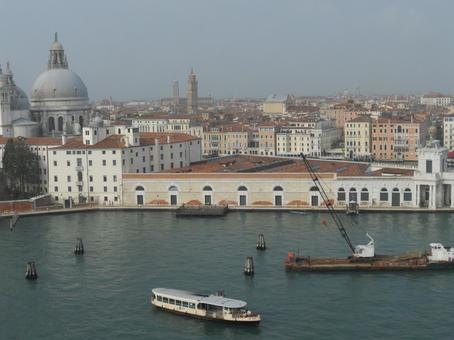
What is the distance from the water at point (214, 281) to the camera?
14.2 meters

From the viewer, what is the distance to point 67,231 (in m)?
23.7

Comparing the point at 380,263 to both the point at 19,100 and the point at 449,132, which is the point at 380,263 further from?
the point at 449,132

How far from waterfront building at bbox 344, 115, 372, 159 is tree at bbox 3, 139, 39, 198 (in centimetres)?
2175

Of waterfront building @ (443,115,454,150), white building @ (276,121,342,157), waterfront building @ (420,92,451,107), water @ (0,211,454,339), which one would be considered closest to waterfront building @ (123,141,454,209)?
water @ (0,211,454,339)

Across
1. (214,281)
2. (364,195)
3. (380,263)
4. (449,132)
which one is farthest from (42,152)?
(449,132)

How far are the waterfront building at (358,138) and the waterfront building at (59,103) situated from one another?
16.8m

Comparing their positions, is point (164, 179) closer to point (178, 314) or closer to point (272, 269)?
point (272, 269)

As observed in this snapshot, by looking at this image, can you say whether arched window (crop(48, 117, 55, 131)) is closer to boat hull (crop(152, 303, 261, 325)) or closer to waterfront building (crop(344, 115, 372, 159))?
waterfront building (crop(344, 115, 372, 159))

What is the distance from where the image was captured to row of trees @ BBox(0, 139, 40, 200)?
29.4 metres

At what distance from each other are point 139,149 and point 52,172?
3.28 metres

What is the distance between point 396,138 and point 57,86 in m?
20.0

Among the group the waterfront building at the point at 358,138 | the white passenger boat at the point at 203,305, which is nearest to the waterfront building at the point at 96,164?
the white passenger boat at the point at 203,305

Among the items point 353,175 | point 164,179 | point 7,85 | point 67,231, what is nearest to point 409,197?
point 353,175

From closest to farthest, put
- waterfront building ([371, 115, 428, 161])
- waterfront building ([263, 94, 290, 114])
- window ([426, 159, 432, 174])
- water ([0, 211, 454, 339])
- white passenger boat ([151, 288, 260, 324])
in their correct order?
water ([0, 211, 454, 339]), white passenger boat ([151, 288, 260, 324]), window ([426, 159, 432, 174]), waterfront building ([371, 115, 428, 161]), waterfront building ([263, 94, 290, 114])
